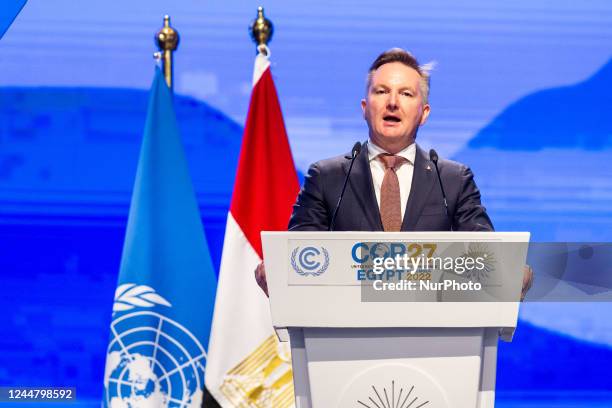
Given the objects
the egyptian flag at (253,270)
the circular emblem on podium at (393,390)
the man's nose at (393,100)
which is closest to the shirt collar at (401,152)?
the man's nose at (393,100)

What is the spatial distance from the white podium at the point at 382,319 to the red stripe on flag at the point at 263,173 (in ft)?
5.98

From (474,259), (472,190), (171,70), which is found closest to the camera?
(474,259)

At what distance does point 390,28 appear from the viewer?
4.08 m

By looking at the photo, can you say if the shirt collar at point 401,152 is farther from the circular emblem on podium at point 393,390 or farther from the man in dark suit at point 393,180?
the circular emblem on podium at point 393,390

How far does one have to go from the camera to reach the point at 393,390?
6.37ft

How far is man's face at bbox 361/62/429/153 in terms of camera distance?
2432 millimetres

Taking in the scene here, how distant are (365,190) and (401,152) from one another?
7.1 inches

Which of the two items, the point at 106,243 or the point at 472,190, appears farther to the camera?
the point at 106,243

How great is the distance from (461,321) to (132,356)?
2054mm

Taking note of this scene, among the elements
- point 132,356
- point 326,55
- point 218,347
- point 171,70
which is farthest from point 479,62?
point 132,356

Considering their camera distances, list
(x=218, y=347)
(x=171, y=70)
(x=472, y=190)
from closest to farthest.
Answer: (x=472, y=190) → (x=218, y=347) → (x=171, y=70)

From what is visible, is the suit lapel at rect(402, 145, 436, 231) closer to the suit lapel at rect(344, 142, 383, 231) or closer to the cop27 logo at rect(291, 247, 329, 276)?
the suit lapel at rect(344, 142, 383, 231)

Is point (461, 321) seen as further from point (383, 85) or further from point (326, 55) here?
point (326, 55)

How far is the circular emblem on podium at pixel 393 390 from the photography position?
1933 mm
